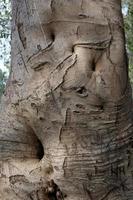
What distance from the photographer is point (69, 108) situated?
6.15ft

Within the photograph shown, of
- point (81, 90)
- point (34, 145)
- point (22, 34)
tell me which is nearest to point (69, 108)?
point (81, 90)

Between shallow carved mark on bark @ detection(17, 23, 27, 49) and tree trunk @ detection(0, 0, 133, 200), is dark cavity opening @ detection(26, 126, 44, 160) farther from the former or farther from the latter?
shallow carved mark on bark @ detection(17, 23, 27, 49)

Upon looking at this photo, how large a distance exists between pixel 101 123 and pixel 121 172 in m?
0.22

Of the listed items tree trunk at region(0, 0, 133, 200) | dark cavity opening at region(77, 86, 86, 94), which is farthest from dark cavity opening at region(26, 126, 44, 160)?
dark cavity opening at region(77, 86, 86, 94)

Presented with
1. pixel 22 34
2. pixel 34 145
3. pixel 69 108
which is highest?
pixel 22 34

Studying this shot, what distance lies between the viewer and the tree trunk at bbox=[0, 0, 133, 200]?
6.16 feet

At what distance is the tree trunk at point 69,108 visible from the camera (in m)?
1.88

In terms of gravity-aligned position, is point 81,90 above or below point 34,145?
above

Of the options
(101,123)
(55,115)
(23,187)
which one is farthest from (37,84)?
(23,187)

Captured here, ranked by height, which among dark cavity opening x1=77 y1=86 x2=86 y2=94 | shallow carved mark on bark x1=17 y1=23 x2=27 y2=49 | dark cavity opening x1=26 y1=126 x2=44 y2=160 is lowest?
dark cavity opening x1=26 y1=126 x2=44 y2=160

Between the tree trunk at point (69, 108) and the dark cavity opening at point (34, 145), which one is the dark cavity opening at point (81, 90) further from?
the dark cavity opening at point (34, 145)

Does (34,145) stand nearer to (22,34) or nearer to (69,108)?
(69,108)

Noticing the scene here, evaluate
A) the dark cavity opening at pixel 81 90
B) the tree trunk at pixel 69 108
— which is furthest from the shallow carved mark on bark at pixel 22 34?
the dark cavity opening at pixel 81 90

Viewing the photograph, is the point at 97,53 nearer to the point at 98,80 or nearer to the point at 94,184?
the point at 98,80
